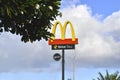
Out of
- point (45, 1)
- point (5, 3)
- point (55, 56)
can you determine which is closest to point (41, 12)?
point (45, 1)

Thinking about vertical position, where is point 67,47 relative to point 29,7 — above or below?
above

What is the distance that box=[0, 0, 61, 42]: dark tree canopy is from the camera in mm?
21094

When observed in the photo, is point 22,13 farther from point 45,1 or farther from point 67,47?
point 67,47

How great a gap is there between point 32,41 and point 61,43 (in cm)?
3917

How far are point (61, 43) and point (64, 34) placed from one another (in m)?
1.28

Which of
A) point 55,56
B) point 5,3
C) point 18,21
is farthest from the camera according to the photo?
point 55,56

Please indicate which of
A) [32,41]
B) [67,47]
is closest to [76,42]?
[67,47]

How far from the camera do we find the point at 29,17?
22391mm

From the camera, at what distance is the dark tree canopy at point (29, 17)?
69.2 feet

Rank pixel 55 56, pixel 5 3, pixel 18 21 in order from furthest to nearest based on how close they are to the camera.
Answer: pixel 55 56
pixel 18 21
pixel 5 3

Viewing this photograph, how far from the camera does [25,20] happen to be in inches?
886

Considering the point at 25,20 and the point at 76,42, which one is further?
the point at 76,42

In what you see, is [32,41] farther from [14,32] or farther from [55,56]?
[55,56]

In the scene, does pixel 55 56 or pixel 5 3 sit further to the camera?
pixel 55 56
